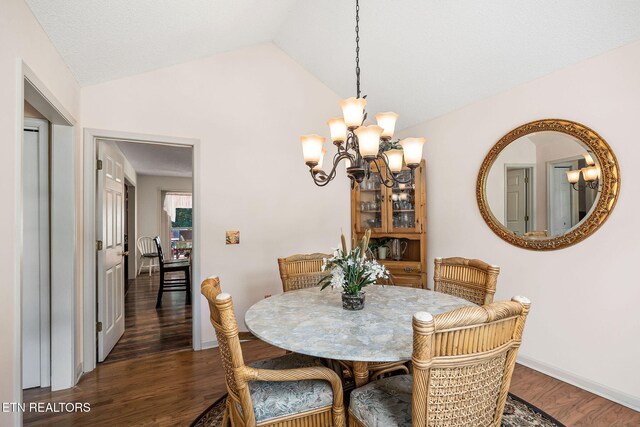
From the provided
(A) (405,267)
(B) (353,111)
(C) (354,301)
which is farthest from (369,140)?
(A) (405,267)

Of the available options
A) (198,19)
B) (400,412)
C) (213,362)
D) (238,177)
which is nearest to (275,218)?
(238,177)

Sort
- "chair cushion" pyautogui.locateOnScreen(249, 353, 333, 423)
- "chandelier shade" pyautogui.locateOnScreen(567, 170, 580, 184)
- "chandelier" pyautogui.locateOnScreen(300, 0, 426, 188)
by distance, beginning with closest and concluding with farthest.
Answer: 1. "chair cushion" pyautogui.locateOnScreen(249, 353, 333, 423)
2. "chandelier" pyautogui.locateOnScreen(300, 0, 426, 188)
3. "chandelier shade" pyautogui.locateOnScreen(567, 170, 580, 184)

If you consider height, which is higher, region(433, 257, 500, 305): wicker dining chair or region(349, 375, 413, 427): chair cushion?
region(433, 257, 500, 305): wicker dining chair

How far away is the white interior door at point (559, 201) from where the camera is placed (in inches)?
95.1

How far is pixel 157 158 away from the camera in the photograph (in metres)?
5.81

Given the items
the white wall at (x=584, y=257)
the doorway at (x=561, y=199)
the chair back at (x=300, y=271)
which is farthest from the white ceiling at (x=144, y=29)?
the doorway at (x=561, y=199)

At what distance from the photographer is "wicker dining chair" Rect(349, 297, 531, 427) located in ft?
3.26

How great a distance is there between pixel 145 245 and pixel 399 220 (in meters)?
6.37

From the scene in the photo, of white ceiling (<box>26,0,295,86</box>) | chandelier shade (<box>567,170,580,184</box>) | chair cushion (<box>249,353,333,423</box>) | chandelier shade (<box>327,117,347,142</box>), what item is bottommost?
chair cushion (<box>249,353,333,423</box>)

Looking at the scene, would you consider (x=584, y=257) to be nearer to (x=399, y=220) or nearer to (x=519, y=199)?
(x=519, y=199)

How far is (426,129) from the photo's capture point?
3.65 meters

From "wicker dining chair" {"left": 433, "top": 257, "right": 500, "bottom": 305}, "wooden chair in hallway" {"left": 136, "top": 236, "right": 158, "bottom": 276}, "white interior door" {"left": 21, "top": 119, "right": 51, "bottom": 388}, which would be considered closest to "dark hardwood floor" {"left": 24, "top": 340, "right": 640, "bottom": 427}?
"white interior door" {"left": 21, "top": 119, "right": 51, "bottom": 388}

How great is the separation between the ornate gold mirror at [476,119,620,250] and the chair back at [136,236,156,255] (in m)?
7.14

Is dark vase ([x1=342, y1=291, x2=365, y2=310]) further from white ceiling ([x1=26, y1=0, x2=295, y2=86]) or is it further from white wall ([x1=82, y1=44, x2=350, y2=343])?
white ceiling ([x1=26, y1=0, x2=295, y2=86])
